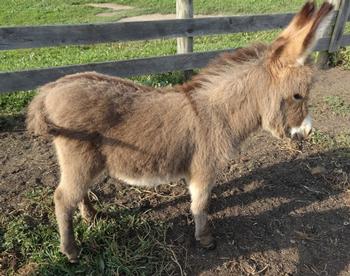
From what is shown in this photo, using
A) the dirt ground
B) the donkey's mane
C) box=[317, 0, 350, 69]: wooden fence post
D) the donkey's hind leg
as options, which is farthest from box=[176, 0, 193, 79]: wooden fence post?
the donkey's hind leg

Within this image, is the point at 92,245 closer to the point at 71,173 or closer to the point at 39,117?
the point at 71,173

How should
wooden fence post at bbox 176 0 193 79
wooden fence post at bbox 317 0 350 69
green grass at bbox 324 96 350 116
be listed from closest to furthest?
green grass at bbox 324 96 350 116
wooden fence post at bbox 176 0 193 79
wooden fence post at bbox 317 0 350 69

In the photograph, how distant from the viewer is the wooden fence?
5.03 metres

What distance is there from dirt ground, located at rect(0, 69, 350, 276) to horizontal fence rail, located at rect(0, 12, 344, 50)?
4.14ft

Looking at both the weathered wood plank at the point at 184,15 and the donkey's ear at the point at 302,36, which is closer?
the donkey's ear at the point at 302,36

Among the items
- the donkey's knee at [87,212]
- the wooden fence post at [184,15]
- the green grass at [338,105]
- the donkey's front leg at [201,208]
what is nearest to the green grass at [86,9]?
the wooden fence post at [184,15]

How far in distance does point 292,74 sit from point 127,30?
3.41 metres

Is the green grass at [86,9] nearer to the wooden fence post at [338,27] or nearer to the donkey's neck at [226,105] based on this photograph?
the wooden fence post at [338,27]

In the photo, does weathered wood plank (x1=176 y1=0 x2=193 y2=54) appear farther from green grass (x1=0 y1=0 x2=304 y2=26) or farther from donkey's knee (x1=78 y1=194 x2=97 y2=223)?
green grass (x1=0 y1=0 x2=304 y2=26)

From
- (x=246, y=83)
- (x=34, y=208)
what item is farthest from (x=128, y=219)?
(x=246, y=83)

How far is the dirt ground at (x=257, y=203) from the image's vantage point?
3.53m

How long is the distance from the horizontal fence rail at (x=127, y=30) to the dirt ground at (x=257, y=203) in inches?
49.6

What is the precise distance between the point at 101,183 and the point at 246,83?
2.08 metres

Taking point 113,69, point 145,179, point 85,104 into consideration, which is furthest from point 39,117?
point 113,69
